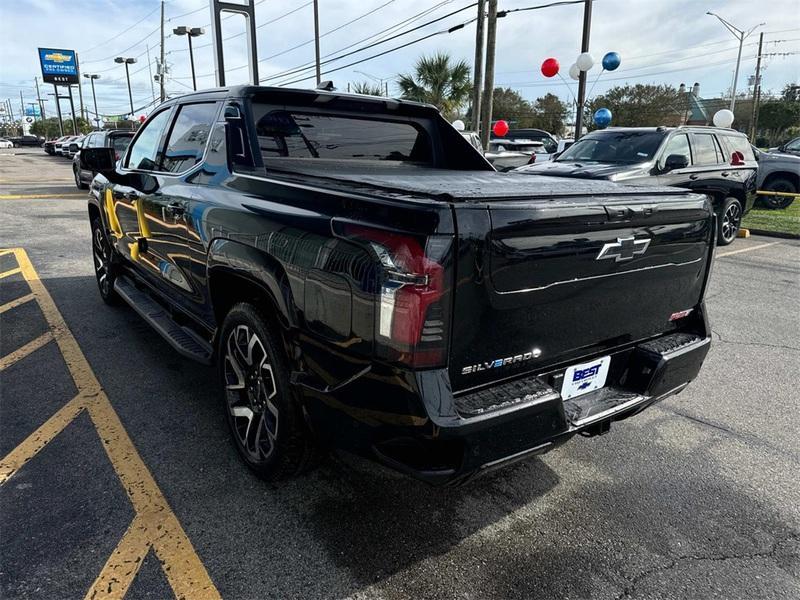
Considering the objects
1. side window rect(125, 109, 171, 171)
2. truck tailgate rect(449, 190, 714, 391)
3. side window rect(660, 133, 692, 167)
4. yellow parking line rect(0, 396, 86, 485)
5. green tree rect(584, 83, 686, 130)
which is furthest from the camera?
green tree rect(584, 83, 686, 130)

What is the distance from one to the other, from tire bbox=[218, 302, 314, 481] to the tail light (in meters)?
0.75

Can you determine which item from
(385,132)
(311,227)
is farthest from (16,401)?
(385,132)

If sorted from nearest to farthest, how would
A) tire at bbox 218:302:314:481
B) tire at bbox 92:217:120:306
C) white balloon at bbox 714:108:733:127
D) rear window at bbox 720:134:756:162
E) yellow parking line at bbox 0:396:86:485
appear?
1. tire at bbox 218:302:314:481
2. yellow parking line at bbox 0:396:86:485
3. tire at bbox 92:217:120:306
4. rear window at bbox 720:134:756:162
5. white balloon at bbox 714:108:733:127

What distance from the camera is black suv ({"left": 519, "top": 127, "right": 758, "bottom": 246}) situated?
8.55 meters

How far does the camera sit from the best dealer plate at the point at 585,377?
2.34 m

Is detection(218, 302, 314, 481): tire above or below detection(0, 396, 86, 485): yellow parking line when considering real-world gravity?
above

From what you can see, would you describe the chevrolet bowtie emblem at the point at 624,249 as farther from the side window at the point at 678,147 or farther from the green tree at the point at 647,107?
the green tree at the point at 647,107

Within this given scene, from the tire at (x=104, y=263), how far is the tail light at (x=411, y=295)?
4.17m

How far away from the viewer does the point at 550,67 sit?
1711cm

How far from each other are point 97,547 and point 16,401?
5.99 feet

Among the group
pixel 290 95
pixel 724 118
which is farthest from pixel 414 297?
pixel 724 118

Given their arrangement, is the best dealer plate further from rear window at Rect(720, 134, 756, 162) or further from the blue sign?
the blue sign

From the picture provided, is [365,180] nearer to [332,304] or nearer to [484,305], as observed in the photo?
[332,304]

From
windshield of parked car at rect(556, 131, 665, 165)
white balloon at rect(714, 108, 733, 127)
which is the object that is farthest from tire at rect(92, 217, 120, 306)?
white balloon at rect(714, 108, 733, 127)
